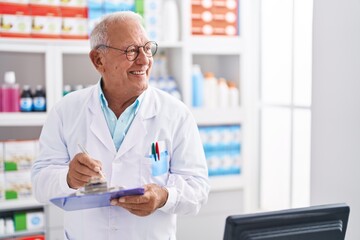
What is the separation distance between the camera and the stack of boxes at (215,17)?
3.37 metres

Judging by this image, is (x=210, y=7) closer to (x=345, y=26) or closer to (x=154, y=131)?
(x=345, y=26)

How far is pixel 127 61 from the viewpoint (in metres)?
1.79

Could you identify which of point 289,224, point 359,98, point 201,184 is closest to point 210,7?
point 359,98

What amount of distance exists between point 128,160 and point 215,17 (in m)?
1.92

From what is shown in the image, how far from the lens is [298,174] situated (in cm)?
317

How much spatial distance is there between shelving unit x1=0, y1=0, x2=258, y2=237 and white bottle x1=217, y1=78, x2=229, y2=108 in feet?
0.21

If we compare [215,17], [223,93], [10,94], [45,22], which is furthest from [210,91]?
[10,94]

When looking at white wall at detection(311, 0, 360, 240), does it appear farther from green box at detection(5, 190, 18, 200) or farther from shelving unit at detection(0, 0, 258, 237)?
green box at detection(5, 190, 18, 200)

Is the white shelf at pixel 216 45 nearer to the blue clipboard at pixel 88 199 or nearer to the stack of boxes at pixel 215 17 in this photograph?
the stack of boxes at pixel 215 17

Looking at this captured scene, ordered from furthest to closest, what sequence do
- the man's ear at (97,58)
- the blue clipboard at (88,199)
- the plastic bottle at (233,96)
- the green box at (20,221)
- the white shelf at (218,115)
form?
1. the plastic bottle at (233,96)
2. the white shelf at (218,115)
3. the green box at (20,221)
4. the man's ear at (97,58)
5. the blue clipboard at (88,199)

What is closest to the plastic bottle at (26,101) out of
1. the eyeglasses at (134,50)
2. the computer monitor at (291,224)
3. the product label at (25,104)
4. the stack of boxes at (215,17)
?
the product label at (25,104)

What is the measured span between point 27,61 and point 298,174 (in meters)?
2.03

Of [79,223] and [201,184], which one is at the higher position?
[201,184]

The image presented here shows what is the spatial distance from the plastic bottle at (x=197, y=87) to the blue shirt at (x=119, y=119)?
1517 millimetres
